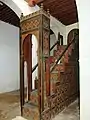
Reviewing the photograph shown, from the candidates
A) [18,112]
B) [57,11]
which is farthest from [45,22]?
[57,11]

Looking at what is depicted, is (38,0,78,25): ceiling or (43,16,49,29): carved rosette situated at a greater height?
(38,0,78,25): ceiling

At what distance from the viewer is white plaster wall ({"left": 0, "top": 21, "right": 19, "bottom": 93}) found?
653 cm

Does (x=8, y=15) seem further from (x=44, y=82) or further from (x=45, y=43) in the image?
(x=44, y=82)

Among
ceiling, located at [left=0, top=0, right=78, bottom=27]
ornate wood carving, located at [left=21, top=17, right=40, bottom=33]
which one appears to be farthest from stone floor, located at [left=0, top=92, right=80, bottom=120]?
ceiling, located at [left=0, top=0, right=78, bottom=27]

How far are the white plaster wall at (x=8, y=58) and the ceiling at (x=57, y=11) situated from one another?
41 centimetres

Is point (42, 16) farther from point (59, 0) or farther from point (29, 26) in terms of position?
point (59, 0)

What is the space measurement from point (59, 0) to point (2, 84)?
401 cm

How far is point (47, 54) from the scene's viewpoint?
3158 mm

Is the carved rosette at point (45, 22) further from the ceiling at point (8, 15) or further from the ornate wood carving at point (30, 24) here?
the ceiling at point (8, 15)

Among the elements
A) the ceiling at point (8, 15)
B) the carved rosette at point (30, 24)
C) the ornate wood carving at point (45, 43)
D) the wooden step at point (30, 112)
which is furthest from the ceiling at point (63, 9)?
the wooden step at point (30, 112)

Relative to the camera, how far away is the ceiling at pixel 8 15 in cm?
555

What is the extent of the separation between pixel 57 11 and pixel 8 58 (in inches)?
114

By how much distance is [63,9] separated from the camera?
19.6 feet
